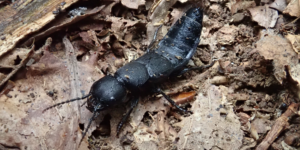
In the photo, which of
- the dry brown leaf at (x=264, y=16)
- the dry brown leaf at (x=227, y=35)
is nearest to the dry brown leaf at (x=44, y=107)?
the dry brown leaf at (x=227, y=35)

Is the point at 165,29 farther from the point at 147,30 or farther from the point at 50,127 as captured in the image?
the point at 50,127

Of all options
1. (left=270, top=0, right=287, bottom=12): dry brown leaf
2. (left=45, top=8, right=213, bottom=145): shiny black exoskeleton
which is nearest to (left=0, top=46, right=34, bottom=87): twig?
(left=45, top=8, right=213, bottom=145): shiny black exoskeleton

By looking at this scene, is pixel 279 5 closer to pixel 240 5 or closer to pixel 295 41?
pixel 240 5

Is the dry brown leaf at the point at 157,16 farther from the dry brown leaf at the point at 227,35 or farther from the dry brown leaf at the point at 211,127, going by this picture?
the dry brown leaf at the point at 211,127

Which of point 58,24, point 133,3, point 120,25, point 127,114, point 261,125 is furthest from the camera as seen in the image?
point 133,3

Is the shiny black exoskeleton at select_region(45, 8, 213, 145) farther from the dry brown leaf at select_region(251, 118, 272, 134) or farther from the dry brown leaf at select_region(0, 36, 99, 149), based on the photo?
the dry brown leaf at select_region(251, 118, 272, 134)

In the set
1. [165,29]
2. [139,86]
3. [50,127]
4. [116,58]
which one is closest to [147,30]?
[165,29]

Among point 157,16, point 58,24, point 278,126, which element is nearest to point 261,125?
point 278,126
